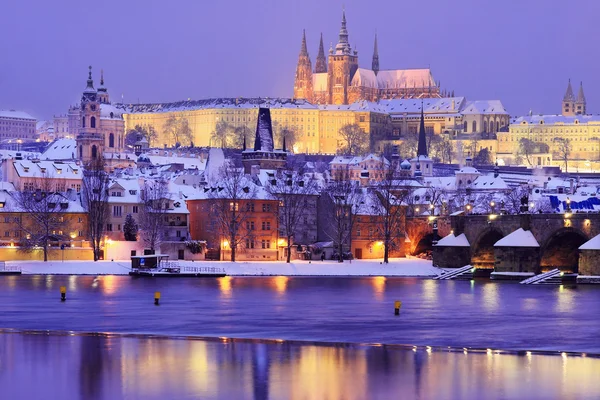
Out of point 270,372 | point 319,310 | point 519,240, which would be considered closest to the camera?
point 270,372

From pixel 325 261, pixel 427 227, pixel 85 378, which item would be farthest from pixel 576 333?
pixel 427 227

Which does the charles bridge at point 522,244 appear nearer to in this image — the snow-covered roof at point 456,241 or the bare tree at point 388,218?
the snow-covered roof at point 456,241

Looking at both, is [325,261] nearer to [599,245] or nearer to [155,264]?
[155,264]

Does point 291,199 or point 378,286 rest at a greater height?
point 291,199

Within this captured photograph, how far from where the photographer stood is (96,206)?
8550cm

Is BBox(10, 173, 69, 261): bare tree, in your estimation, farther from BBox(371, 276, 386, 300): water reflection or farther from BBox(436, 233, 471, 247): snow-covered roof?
BBox(436, 233, 471, 247): snow-covered roof

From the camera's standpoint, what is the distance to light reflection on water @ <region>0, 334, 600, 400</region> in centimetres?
2953

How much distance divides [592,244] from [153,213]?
32.1 meters

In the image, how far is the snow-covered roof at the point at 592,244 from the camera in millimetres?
68688

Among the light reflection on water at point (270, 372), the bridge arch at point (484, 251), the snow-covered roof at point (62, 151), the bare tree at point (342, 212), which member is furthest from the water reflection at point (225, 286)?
the snow-covered roof at point (62, 151)

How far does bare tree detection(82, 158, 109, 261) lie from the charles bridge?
876 inches

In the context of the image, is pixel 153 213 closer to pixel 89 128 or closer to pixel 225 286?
pixel 225 286

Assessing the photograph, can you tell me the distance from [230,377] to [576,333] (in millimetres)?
15827

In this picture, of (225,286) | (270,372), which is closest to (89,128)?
(225,286)
